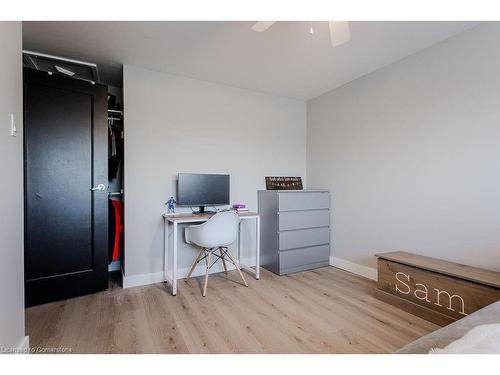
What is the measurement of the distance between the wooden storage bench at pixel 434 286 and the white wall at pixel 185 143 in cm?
171

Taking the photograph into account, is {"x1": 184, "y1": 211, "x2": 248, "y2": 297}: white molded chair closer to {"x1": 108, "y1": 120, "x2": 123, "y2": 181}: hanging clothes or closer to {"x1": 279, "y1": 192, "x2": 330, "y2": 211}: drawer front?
{"x1": 279, "y1": 192, "x2": 330, "y2": 211}: drawer front

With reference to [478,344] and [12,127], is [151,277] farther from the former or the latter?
[478,344]

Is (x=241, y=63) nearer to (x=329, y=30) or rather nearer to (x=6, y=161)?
(x=329, y=30)

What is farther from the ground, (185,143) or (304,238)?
(185,143)

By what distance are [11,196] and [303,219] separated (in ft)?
8.95

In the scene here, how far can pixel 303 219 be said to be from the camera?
10.6 ft

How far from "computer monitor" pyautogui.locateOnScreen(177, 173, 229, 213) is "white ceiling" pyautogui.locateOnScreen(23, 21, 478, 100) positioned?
120cm

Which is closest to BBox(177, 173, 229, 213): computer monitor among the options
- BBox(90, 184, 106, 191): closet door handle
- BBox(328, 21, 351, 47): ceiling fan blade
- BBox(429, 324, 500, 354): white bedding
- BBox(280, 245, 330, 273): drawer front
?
BBox(90, 184, 106, 191): closet door handle

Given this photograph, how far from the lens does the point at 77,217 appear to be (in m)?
2.39

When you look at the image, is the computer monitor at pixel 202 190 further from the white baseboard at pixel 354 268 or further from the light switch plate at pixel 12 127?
the white baseboard at pixel 354 268

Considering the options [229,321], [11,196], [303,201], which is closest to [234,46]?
[303,201]

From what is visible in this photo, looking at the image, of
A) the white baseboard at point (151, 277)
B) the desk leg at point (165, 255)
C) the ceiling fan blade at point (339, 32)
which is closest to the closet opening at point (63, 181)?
the white baseboard at point (151, 277)
